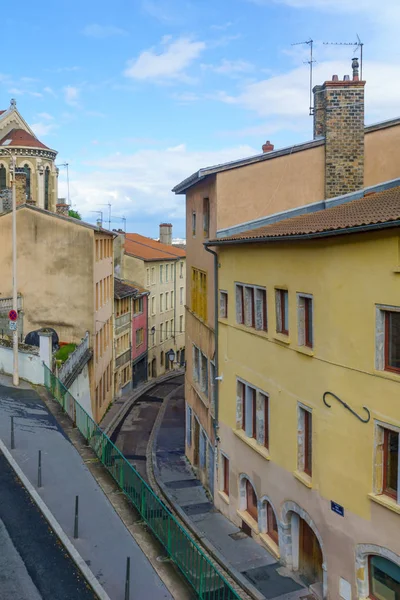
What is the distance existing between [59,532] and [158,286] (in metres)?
45.7

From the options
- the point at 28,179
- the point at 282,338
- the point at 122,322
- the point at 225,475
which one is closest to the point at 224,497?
the point at 225,475

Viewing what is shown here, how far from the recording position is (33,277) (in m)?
34.6

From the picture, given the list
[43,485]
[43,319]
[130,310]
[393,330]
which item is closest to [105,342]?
[43,319]

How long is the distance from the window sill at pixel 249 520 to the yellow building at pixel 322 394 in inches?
1.6

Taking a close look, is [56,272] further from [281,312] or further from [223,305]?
[281,312]

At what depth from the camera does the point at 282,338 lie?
17.5 meters

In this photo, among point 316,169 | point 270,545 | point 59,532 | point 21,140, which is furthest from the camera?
point 21,140

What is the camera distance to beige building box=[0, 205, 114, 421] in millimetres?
34062

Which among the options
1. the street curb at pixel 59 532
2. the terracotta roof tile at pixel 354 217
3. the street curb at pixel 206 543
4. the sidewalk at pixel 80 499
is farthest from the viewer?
the street curb at pixel 206 543

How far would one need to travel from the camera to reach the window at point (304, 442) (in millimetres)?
16484

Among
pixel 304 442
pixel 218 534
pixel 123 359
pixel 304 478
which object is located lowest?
pixel 218 534

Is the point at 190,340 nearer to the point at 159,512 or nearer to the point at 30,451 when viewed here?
the point at 30,451

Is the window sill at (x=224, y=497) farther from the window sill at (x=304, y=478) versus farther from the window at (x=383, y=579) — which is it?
the window at (x=383, y=579)

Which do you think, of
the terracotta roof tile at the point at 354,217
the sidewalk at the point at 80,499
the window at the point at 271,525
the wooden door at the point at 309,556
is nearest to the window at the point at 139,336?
the sidewalk at the point at 80,499
